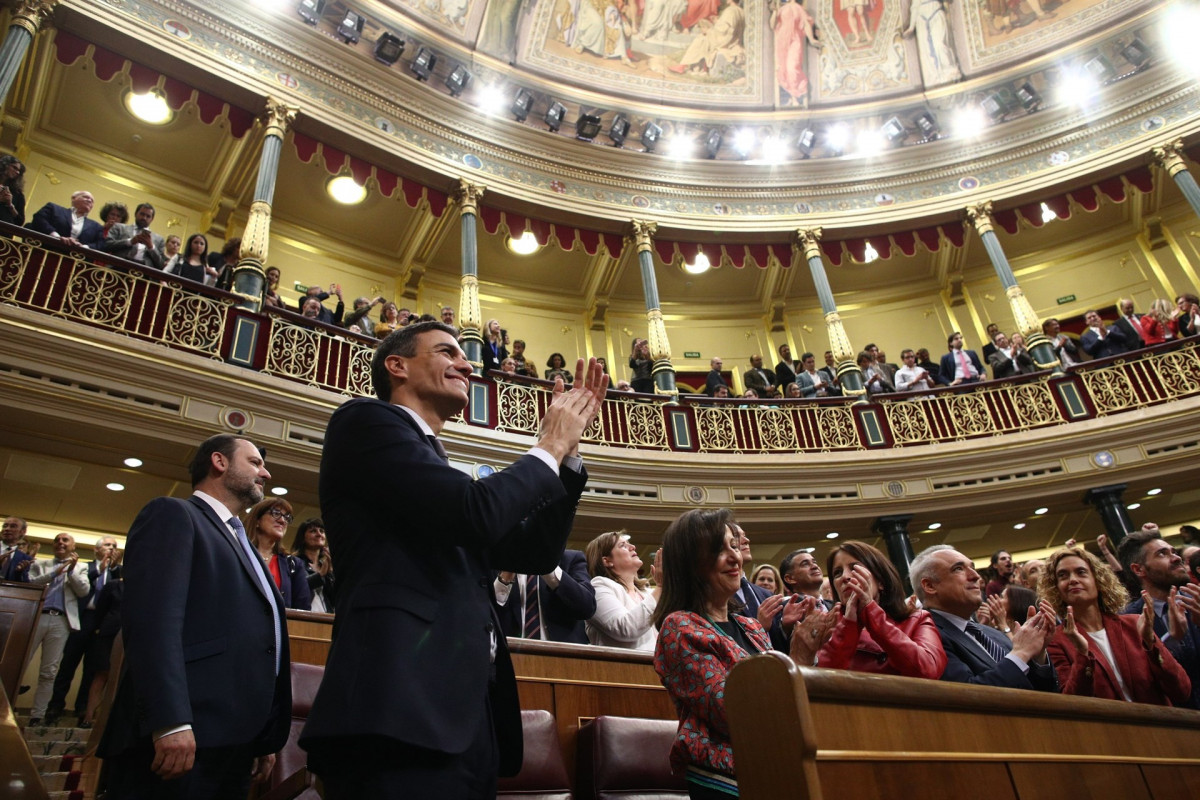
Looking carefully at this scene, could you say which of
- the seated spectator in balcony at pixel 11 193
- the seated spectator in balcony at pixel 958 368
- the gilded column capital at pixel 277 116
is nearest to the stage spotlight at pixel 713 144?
the seated spectator in balcony at pixel 958 368

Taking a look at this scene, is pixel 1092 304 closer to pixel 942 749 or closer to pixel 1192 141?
pixel 1192 141

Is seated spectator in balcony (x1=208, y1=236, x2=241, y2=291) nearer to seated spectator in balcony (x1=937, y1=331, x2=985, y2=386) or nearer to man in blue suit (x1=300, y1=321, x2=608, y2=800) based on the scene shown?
man in blue suit (x1=300, y1=321, x2=608, y2=800)

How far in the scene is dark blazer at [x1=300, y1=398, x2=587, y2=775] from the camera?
1.18m

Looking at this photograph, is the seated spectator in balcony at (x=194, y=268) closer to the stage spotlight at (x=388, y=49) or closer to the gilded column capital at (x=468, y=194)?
the gilded column capital at (x=468, y=194)

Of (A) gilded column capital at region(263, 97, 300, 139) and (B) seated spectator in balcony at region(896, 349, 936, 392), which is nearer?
(A) gilded column capital at region(263, 97, 300, 139)

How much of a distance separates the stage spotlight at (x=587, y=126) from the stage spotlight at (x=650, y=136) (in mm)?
773

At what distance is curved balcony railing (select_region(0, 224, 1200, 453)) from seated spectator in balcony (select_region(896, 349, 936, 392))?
8.8 inches

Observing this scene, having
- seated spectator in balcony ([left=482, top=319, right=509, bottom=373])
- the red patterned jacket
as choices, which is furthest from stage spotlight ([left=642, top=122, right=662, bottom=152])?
the red patterned jacket

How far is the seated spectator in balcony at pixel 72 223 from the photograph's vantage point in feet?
21.5

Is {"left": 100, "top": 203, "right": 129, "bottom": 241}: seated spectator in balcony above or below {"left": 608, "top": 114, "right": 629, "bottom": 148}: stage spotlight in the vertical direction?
below

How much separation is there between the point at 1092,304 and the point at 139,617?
43.8ft

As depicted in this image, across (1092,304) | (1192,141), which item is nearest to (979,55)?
(1192,141)

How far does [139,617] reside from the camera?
1.76m

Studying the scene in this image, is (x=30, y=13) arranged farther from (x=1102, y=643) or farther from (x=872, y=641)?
(x=1102, y=643)
